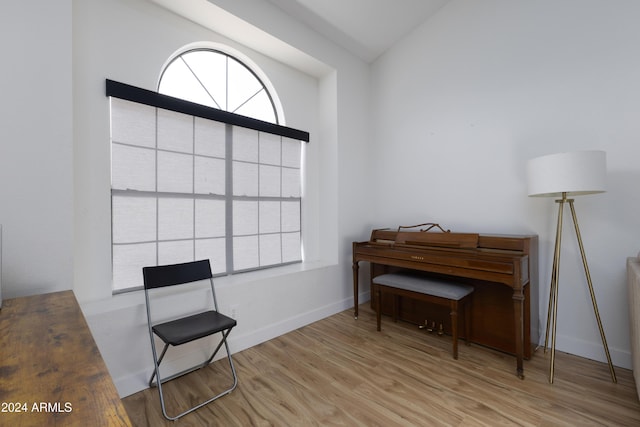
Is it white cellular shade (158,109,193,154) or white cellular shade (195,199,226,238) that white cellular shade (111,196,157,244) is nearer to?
white cellular shade (195,199,226,238)

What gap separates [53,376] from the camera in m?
0.75

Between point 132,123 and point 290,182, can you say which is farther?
point 290,182

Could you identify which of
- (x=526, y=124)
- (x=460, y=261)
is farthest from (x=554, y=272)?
(x=526, y=124)

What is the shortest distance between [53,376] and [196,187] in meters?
2.04

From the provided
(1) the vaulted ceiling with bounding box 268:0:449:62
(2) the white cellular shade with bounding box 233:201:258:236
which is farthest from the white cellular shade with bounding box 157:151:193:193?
(1) the vaulted ceiling with bounding box 268:0:449:62

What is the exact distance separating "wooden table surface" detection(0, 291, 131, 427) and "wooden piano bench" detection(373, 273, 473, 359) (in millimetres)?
2302

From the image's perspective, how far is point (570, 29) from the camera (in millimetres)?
2371

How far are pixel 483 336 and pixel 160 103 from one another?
345cm

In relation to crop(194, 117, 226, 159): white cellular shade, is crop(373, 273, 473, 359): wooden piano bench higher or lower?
lower

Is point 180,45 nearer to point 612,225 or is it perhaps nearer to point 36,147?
point 36,147

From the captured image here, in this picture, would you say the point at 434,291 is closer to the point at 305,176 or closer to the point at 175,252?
the point at 305,176

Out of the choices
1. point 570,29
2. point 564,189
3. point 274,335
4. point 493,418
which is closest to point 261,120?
point 274,335

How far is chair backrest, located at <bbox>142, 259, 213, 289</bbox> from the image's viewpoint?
201 centimetres

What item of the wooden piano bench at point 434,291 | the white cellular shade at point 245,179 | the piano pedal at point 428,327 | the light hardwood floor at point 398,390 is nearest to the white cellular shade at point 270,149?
the white cellular shade at point 245,179
